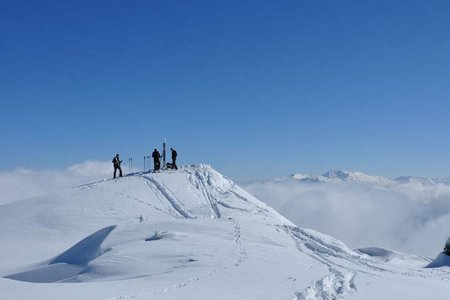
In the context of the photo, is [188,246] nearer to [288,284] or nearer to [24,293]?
[288,284]

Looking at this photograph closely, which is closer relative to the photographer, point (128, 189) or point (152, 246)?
point (152, 246)

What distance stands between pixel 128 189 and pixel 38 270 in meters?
15.3

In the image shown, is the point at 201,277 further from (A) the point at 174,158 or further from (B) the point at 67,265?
(A) the point at 174,158

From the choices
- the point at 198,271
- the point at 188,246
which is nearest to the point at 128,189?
the point at 188,246

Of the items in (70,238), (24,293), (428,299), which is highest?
(70,238)

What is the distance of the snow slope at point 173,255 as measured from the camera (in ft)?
40.0

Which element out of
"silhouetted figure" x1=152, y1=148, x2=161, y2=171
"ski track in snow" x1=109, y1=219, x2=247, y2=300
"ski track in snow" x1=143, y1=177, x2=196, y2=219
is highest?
"silhouetted figure" x1=152, y1=148, x2=161, y2=171

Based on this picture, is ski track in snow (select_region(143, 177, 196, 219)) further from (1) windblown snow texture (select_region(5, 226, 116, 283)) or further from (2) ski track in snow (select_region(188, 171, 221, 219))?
(1) windblown snow texture (select_region(5, 226, 116, 283))

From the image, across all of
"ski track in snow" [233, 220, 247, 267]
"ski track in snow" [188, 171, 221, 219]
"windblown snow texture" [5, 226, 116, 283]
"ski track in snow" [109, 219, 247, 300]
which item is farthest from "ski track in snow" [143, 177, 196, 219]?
"ski track in snow" [109, 219, 247, 300]

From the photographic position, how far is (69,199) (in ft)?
105

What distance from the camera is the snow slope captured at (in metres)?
12.2

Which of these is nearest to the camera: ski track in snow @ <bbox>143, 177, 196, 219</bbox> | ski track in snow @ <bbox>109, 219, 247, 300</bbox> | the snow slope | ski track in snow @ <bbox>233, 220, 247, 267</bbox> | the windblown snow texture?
ski track in snow @ <bbox>109, 219, 247, 300</bbox>

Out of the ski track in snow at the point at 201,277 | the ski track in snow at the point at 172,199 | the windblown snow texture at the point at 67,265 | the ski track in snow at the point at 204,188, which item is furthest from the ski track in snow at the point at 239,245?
the ski track in snow at the point at 204,188

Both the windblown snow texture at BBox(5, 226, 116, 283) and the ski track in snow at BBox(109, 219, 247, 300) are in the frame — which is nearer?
the ski track in snow at BBox(109, 219, 247, 300)
